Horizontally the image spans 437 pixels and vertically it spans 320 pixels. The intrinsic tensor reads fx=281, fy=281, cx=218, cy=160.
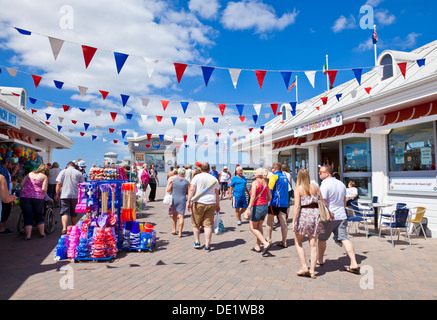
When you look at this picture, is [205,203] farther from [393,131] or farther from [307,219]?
[393,131]

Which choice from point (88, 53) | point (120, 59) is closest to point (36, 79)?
point (88, 53)

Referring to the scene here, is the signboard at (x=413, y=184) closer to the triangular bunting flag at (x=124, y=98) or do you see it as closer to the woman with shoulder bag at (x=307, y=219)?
the woman with shoulder bag at (x=307, y=219)

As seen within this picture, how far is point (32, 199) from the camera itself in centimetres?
602

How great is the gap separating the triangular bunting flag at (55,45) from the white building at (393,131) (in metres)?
6.69

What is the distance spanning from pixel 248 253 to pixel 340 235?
171cm

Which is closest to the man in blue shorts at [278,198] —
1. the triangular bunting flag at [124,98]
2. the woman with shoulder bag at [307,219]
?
the woman with shoulder bag at [307,219]

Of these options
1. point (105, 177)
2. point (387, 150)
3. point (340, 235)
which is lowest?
point (340, 235)

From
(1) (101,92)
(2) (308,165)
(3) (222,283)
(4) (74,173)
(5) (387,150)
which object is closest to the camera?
(3) (222,283)

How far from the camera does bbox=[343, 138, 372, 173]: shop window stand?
28.6ft

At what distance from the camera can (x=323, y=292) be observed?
3408mm

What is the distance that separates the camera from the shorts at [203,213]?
17.2 ft

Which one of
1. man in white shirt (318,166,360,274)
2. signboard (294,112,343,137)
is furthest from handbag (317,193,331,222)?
signboard (294,112,343,137)

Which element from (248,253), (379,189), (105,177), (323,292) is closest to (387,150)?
(379,189)

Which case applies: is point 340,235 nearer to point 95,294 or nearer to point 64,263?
point 95,294
